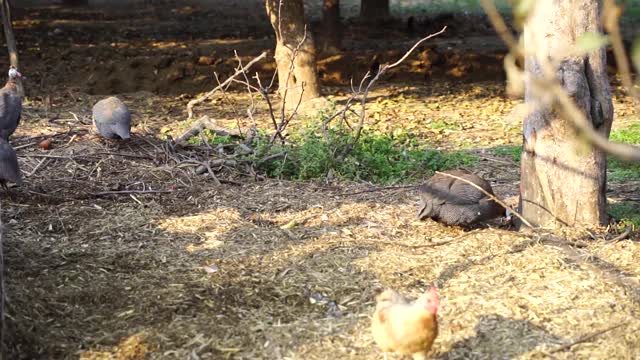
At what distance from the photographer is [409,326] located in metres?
3.59

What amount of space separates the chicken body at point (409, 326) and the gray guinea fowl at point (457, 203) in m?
2.01

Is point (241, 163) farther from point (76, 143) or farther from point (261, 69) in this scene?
point (261, 69)

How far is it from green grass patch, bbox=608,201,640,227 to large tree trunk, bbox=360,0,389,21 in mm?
12836

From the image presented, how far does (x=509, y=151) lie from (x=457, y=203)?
10.1 feet

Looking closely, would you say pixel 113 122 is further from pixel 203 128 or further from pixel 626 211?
pixel 626 211

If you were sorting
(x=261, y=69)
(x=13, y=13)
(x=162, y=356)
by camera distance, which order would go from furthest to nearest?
(x=13, y=13)
(x=261, y=69)
(x=162, y=356)

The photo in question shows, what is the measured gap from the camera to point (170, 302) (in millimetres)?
4594

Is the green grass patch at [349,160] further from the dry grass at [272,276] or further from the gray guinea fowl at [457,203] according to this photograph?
the gray guinea fowl at [457,203]

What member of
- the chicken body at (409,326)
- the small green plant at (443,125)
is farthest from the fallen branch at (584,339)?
the small green plant at (443,125)

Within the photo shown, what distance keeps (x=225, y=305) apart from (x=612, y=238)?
2531mm

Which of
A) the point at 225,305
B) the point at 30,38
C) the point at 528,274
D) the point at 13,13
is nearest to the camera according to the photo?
the point at 225,305

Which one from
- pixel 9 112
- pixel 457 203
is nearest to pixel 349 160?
pixel 457 203

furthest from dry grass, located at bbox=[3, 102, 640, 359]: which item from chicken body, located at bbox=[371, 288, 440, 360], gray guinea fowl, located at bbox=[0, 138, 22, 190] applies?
chicken body, located at bbox=[371, 288, 440, 360]

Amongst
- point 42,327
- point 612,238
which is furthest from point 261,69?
point 42,327
